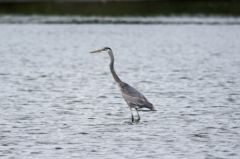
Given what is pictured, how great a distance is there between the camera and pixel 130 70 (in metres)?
28.8

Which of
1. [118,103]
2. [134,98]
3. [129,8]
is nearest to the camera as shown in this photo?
[134,98]

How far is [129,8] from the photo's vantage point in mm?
76438

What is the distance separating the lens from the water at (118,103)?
45.1 ft

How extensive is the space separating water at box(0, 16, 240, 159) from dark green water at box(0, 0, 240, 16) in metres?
29.5

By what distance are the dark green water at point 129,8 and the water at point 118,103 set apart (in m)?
29.5

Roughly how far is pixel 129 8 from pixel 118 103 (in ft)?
188

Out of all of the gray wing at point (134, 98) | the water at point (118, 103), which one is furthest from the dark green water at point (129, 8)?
the gray wing at point (134, 98)

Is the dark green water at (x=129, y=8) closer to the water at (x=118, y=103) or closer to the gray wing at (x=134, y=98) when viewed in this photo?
the water at (x=118, y=103)

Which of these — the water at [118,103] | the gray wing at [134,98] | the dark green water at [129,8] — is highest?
the dark green water at [129,8]

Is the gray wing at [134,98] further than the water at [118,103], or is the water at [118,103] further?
the gray wing at [134,98]

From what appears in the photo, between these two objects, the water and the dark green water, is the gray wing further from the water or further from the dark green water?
the dark green water

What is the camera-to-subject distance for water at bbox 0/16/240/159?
13758 mm

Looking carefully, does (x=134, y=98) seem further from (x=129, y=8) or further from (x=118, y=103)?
(x=129, y=8)

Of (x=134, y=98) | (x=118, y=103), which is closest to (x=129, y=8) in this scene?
(x=118, y=103)
